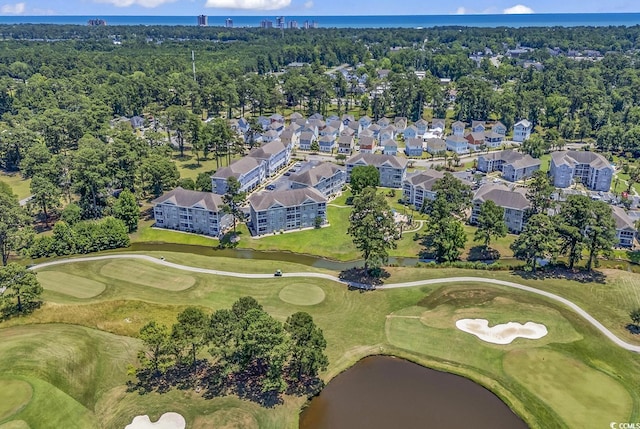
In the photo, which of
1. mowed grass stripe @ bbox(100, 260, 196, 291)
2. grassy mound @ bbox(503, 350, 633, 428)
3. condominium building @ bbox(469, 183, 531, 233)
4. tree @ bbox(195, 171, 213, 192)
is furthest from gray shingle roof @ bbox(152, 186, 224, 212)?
grassy mound @ bbox(503, 350, 633, 428)

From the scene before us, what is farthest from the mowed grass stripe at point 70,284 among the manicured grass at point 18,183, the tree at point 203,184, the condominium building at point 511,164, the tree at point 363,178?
the condominium building at point 511,164

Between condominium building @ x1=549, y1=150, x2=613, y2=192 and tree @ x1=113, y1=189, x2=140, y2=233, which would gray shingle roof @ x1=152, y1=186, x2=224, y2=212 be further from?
condominium building @ x1=549, y1=150, x2=613, y2=192

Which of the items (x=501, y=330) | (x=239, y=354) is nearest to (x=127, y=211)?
(x=239, y=354)

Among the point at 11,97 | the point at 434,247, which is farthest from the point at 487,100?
the point at 11,97

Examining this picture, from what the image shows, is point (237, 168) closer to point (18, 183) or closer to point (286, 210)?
point (286, 210)

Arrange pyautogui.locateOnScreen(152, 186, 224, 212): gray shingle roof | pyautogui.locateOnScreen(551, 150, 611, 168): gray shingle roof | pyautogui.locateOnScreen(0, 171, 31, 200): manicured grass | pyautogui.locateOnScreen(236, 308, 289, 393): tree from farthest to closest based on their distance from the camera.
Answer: pyautogui.locateOnScreen(551, 150, 611, 168): gray shingle roof < pyautogui.locateOnScreen(0, 171, 31, 200): manicured grass < pyautogui.locateOnScreen(152, 186, 224, 212): gray shingle roof < pyautogui.locateOnScreen(236, 308, 289, 393): tree

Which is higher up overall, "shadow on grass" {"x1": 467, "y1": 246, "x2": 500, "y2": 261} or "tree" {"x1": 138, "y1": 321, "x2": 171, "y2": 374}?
"tree" {"x1": 138, "y1": 321, "x2": 171, "y2": 374}

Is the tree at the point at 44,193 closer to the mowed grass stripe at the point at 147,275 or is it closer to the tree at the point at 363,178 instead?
the mowed grass stripe at the point at 147,275
